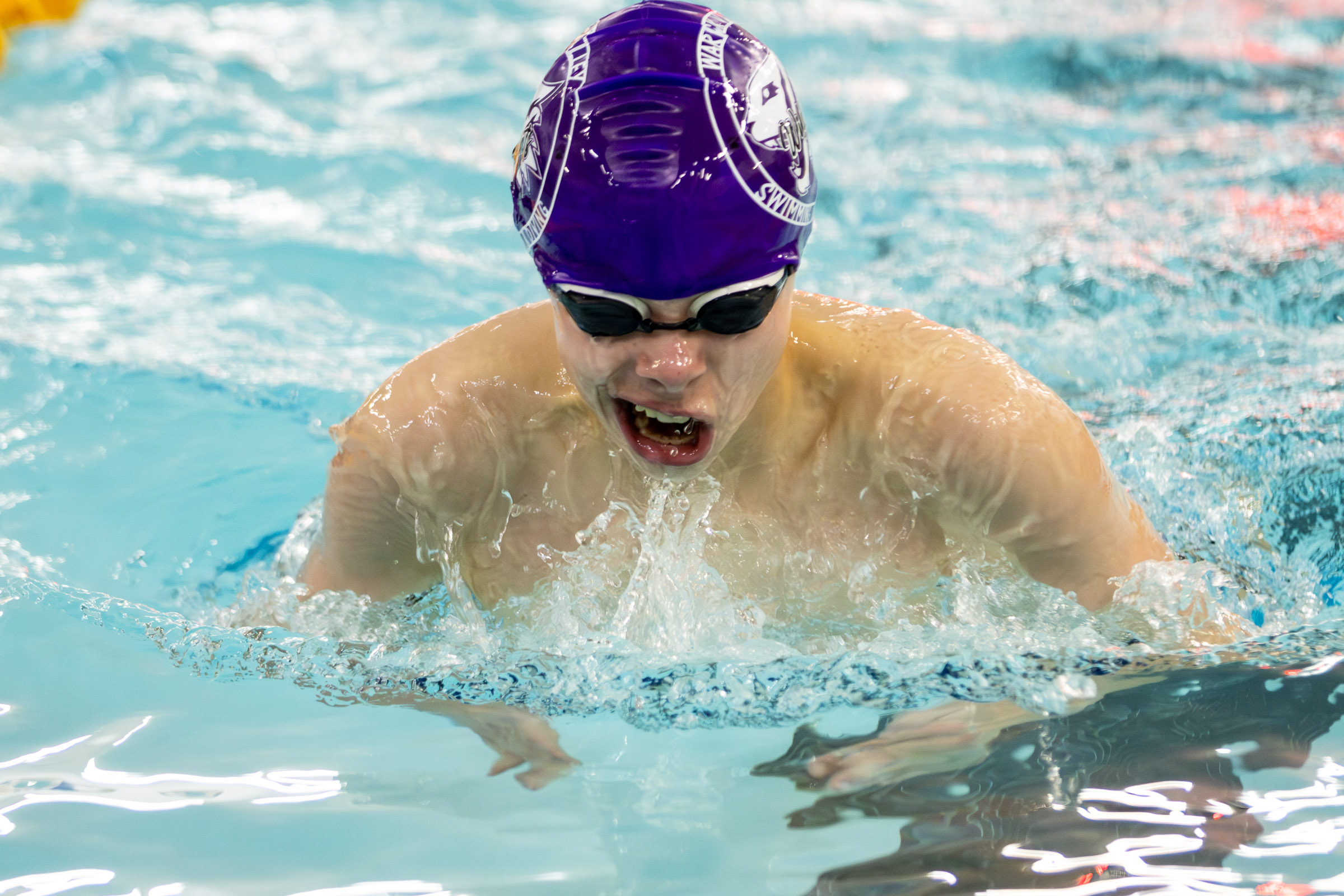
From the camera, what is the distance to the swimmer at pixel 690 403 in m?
2.09

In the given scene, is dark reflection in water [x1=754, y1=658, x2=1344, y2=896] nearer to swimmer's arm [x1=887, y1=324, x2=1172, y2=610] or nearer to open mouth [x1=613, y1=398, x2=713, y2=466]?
swimmer's arm [x1=887, y1=324, x2=1172, y2=610]

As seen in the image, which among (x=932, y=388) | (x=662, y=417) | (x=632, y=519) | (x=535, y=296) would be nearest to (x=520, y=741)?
(x=632, y=519)

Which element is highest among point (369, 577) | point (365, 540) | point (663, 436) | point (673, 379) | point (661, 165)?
point (661, 165)

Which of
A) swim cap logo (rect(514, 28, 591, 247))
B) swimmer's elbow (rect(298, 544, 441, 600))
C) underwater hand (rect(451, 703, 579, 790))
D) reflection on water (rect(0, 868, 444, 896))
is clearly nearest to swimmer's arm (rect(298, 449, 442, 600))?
swimmer's elbow (rect(298, 544, 441, 600))

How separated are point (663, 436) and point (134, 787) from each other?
1156 mm

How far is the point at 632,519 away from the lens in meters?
2.69

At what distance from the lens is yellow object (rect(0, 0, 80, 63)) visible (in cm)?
791

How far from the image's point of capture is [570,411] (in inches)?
103

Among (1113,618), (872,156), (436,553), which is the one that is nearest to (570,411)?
(436,553)

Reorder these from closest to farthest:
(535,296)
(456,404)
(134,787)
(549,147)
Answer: (549,147) < (134,787) < (456,404) < (535,296)

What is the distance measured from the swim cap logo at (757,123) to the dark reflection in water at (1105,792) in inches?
38.8

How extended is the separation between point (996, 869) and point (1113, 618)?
2.28 feet

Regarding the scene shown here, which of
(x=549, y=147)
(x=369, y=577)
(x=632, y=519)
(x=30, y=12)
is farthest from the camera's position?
(x=30, y=12)

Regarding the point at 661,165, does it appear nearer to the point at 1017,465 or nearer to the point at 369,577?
the point at 1017,465
